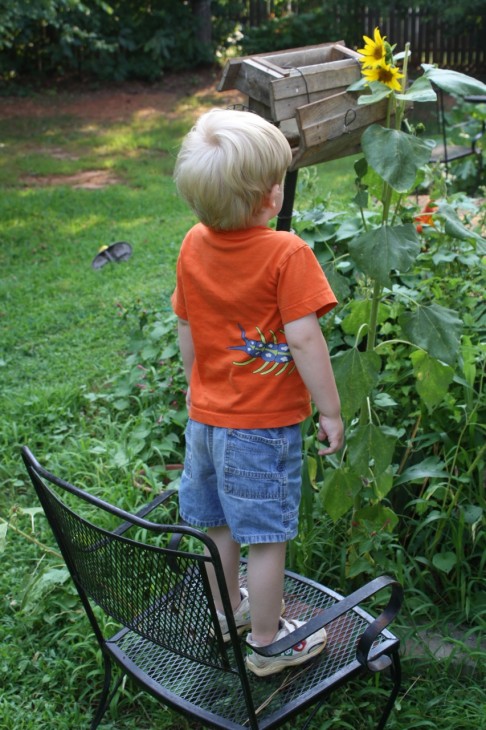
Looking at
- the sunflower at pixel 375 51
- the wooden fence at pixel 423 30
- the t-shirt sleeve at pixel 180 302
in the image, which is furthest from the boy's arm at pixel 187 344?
the wooden fence at pixel 423 30

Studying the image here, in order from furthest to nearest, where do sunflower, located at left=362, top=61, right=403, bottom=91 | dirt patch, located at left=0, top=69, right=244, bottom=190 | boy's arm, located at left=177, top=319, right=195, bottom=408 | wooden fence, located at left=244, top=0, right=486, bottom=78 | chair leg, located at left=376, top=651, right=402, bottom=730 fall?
wooden fence, located at left=244, top=0, right=486, bottom=78 → dirt patch, located at left=0, top=69, right=244, bottom=190 → boy's arm, located at left=177, top=319, right=195, bottom=408 → chair leg, located at left=376, top=651, right=402, bottom=730 → sunflower, located at left=362, top=61, right=403, bottom=91

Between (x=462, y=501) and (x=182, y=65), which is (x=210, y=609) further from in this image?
(x=182, y=65)

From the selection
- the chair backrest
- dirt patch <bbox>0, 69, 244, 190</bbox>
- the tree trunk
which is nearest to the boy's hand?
the chair backrest

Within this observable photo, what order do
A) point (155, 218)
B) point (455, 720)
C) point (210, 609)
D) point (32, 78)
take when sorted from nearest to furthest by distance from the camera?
point (210, 609) → point (455, 720) → point (155, 218) → point (32, 78)

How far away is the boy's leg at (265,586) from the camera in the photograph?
6.76ft

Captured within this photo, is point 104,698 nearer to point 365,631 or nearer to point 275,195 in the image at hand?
point 365,631

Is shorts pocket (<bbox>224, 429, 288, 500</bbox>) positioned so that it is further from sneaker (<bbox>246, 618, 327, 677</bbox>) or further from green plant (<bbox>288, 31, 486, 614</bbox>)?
sneaker (<bbox>246, 618, 327, 677</bbox>)

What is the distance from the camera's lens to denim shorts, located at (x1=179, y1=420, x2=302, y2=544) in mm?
1972

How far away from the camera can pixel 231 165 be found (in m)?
1.77

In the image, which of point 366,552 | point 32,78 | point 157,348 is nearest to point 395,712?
point 366,552

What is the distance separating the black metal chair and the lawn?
0.50ft

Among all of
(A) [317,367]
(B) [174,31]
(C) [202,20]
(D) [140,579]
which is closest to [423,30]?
(C) [202,20]

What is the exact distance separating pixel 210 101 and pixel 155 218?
6.82 metres

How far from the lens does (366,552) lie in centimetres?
247
